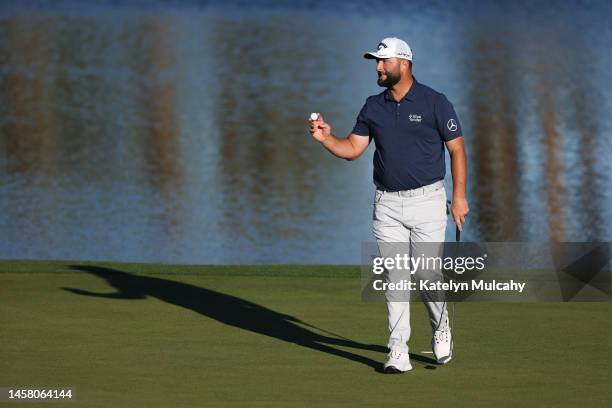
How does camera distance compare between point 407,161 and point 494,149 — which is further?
point 494,149

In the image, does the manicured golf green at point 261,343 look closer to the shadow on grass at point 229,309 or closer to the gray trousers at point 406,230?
the shadow on grass at point 229,309

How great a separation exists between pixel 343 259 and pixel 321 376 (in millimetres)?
8684

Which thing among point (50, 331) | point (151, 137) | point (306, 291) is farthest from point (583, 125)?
point (50, 331)

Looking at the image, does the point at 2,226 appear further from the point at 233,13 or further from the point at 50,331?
the point at 233,13

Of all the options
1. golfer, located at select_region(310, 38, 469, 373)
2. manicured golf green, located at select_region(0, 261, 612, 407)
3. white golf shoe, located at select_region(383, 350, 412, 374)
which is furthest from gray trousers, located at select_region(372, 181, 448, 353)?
manicured golf green, located at select_region(0, 261, 612, 407)

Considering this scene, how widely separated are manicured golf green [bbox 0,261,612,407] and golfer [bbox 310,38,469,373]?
341 millimetres

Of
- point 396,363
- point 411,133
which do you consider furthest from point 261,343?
point 411,133

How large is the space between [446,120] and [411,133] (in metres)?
0.21

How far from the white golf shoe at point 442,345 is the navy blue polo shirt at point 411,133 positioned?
84 cm

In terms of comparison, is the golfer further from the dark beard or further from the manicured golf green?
the manicured golf green

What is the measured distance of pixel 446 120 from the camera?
927cm

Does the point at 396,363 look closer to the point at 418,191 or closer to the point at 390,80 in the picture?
the point at 418,191

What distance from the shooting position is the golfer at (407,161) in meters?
9.27

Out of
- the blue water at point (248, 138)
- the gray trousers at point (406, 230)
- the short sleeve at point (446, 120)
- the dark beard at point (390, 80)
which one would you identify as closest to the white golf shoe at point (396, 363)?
the gray trousers at point (406, 230)
